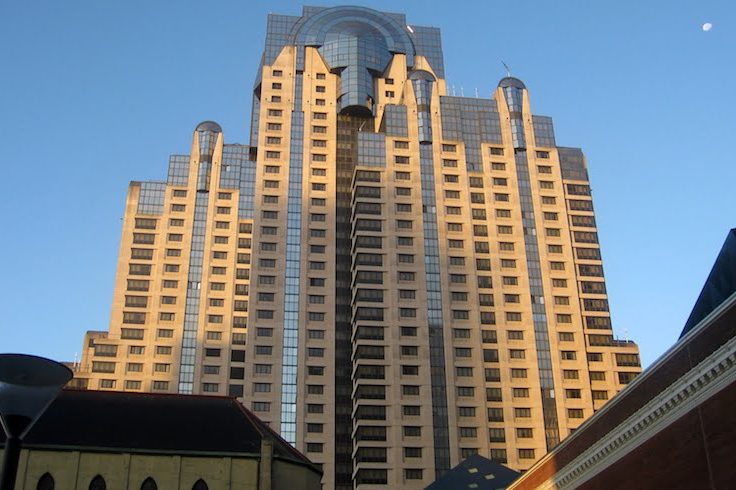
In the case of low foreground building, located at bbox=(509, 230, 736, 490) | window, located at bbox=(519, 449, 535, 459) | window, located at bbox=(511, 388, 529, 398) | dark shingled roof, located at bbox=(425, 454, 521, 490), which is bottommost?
low foreground building, located at bbox=(509, 230, 736, 490)

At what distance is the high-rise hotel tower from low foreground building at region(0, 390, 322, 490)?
148 ft

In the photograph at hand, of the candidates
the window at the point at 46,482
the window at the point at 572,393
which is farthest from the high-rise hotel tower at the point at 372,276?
the window at the point at 46,482

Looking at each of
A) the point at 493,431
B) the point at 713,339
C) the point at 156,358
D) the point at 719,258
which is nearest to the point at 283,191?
the point at 156,358

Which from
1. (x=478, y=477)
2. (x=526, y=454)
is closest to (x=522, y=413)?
(x=526, y=454)

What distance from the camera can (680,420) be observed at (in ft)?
116

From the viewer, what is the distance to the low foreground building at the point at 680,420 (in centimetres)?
3186

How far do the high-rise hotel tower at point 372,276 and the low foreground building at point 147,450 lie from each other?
148ft

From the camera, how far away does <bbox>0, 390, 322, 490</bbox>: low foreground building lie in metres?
57.3

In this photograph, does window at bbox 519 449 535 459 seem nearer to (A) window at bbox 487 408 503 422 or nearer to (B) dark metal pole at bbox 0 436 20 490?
(A) window at bbox 487 408 503 422

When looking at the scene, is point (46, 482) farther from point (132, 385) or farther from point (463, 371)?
point (463, 371)

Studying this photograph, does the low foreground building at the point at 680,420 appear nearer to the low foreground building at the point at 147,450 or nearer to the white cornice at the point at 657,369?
the white cornice at the point at 657,369

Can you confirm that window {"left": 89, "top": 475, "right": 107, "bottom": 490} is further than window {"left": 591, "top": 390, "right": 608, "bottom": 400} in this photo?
No

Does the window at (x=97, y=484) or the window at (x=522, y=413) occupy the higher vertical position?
the window at (x=522, y=413)

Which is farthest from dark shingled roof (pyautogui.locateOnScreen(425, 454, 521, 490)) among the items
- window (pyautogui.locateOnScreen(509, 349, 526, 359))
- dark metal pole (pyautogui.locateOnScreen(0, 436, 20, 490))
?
dark metal pole (pyautogui.locateOnScreen(0, 436, 20, 490))
